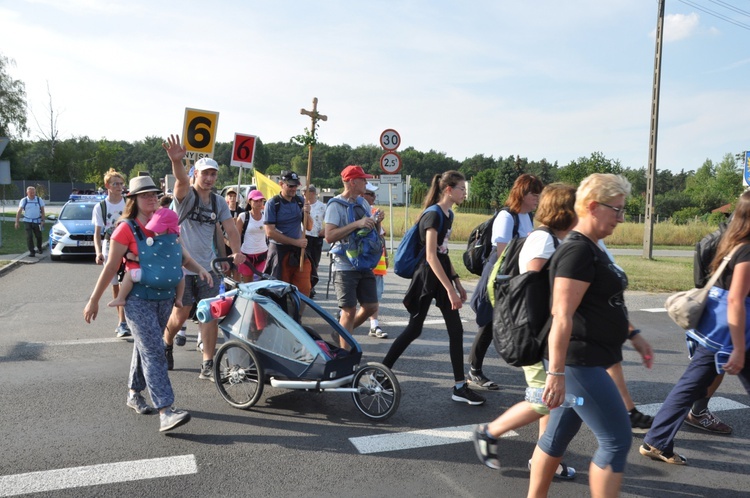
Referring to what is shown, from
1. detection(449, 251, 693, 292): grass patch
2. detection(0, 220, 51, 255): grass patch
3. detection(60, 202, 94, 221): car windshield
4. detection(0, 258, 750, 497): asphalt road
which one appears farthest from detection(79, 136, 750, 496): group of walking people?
detection(0, 220, 51, 255): grass patch

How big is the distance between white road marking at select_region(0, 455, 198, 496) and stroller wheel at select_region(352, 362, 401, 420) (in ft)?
4.27

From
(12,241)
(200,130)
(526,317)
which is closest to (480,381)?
(526,317)

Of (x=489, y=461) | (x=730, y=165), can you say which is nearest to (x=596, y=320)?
(x=489, y=461)

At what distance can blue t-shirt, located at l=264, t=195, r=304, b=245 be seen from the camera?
22.8ft

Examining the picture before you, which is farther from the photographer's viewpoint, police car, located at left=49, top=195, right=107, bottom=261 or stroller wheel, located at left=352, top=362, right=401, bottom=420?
police car, located at left=49, top=195, right=107, bottom=261

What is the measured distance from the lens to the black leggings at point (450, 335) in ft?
16.7

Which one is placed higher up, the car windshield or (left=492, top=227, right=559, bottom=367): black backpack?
the car windshield

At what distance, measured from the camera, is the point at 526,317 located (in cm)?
303

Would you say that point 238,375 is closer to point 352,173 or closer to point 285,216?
point 352,173

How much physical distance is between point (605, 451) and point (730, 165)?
114m

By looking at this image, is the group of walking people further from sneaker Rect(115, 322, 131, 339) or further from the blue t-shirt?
sneaker Rect(115, 322, 131, 339)

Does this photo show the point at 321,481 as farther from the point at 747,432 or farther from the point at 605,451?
the point at 747,432

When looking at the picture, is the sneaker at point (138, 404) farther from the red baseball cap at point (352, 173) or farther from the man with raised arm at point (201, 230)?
the red baseball cap at point (352, 173)

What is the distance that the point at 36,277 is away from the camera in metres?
12.7
